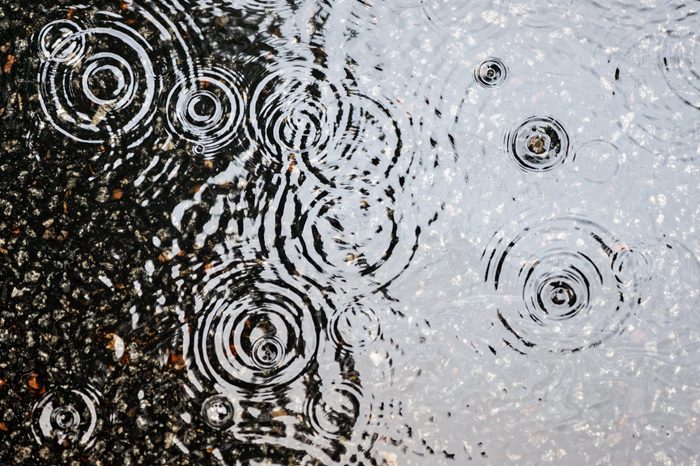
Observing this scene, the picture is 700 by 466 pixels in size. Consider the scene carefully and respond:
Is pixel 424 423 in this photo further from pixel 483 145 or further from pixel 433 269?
pixel 483 145

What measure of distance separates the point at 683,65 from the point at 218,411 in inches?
51.9

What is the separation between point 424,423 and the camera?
1.45 m

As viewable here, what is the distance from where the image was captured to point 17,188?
1.50 m

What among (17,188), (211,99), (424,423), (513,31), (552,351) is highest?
(513,31)

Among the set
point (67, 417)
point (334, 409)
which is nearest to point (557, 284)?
point (334, 409)

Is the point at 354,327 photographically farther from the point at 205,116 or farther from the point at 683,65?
the point at 683,65

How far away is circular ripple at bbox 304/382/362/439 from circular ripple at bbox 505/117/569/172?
639 millimetres

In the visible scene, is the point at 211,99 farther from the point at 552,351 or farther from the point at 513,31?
the point at 552,351

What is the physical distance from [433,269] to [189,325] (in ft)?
1.83

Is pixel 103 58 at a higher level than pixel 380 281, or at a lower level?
higher

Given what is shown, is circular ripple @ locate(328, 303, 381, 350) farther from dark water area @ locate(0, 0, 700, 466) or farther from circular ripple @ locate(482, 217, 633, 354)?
circular ripple @ locate(482, 217, 633, 354)

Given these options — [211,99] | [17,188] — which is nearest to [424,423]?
[211,99]

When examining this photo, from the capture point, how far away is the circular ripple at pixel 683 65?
1.54 meters

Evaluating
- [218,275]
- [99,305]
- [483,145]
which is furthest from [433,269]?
[99,305]
